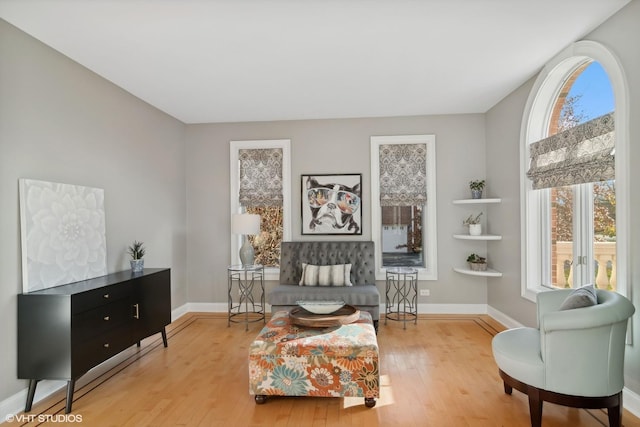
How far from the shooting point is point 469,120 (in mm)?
5012

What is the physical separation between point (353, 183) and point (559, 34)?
2.83 metres

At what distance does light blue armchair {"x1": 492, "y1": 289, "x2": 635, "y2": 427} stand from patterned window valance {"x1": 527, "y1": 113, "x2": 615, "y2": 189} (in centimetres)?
106

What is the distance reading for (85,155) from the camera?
3.34 m

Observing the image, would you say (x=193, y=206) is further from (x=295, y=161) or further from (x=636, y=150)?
(x=636, y=150)

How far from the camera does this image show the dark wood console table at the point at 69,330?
101 inches

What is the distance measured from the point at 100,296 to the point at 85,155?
1353mm

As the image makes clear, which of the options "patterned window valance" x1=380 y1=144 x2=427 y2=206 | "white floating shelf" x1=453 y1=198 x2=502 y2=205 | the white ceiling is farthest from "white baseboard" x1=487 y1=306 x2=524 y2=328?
the white ceiling

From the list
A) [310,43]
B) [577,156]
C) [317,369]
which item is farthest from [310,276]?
[577,156]

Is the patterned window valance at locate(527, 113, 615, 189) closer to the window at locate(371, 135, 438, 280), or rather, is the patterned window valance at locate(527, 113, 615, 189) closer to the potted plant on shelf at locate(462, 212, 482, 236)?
the potted plant on shelf at locate(462, 212, 482, 236)

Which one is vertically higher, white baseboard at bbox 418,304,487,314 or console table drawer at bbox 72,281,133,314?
console table drawer at bbox 72,281,133,314

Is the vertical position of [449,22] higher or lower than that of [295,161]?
higher

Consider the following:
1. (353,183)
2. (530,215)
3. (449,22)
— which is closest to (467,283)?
(530,215)

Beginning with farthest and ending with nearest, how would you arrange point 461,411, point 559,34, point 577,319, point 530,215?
point 530,215 < point 559,34 < point 461,411 < point 577,319

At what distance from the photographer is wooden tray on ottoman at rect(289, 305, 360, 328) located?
292cm
